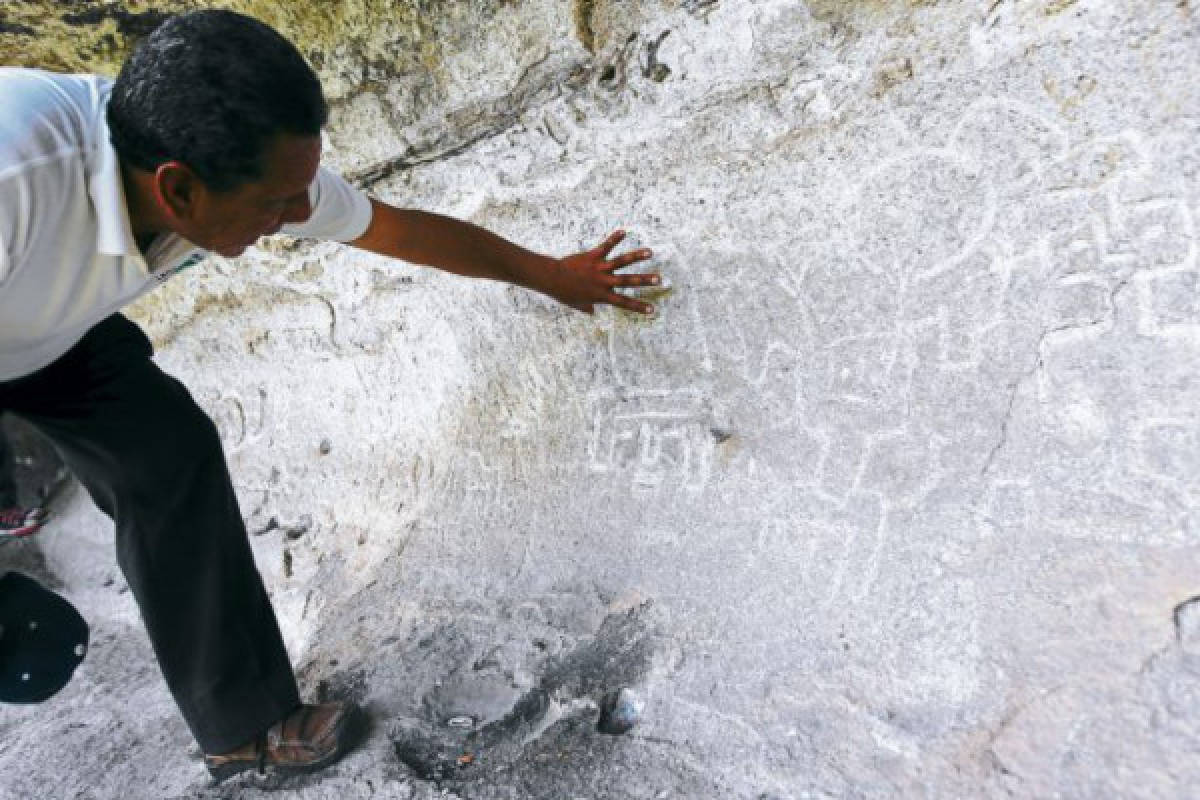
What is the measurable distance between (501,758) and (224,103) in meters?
0.89

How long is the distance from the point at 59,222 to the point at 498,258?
57cm

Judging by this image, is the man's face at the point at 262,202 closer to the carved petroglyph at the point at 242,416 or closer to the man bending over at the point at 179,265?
the man bending over at the point at 179,265

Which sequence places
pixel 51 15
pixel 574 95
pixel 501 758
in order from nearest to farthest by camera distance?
pixel 501 758
pixel 574 95
pixel 51 15

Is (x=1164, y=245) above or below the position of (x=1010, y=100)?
below

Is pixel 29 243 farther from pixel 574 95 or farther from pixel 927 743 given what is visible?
pixel 927 743

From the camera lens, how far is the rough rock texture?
963mm

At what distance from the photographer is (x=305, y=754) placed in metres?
1.28

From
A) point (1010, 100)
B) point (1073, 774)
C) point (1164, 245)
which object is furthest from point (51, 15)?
point (1073, 774)

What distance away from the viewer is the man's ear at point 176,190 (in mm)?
877

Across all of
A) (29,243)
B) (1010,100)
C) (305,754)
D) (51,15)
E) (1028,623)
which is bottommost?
(305,754)

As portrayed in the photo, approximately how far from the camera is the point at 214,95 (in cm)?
83

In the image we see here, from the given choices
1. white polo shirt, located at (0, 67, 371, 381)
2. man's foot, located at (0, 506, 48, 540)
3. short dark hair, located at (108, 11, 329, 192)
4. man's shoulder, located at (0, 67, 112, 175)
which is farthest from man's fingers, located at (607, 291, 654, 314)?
man's foot, located at (0, 506, 48, 540)

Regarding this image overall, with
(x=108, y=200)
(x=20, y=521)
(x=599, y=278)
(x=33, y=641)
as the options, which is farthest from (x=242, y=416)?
(x=108, y=200)

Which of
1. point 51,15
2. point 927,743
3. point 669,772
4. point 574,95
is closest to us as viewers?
point 927,743
